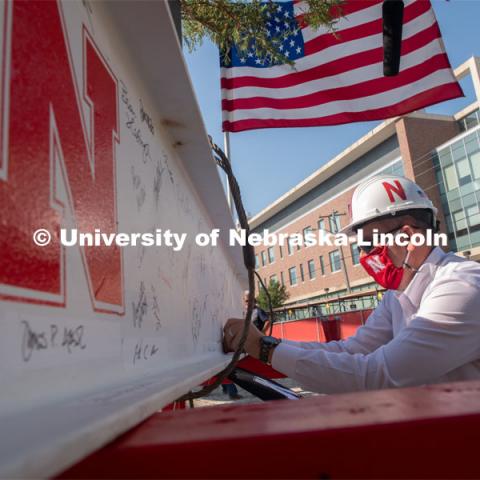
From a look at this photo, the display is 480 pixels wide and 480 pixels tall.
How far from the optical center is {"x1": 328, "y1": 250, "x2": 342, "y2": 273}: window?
4138 centimetres

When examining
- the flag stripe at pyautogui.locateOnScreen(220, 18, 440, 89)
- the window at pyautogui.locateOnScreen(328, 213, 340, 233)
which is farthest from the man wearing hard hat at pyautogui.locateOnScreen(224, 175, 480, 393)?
the window at pyautogui.locateOnScreen(328, 213, 340, 233)

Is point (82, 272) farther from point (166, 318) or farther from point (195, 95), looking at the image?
point (195, 95)

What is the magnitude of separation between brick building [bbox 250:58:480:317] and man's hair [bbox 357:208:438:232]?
2262 cm

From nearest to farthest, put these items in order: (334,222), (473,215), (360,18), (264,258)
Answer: (360,18) < (473,215) < (334,222) < (264,258)

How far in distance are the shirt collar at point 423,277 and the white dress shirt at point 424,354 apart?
9 cm

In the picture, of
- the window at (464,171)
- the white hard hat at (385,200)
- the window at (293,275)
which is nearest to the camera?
the white hard hat at (385,200)

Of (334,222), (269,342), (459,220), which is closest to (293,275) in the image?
(334,222)

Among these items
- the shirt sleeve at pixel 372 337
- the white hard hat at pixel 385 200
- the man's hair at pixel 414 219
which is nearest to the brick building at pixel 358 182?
the shirt sleeve at pixel 372 337

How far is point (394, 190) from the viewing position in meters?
3.24

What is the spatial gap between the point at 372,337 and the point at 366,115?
306cm

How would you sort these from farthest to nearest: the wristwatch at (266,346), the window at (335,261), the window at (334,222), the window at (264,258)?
the window at (264,258), the window at (335,261), the window at (334,222), the wristwatch at (266,346)

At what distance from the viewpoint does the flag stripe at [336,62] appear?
5.27 metres

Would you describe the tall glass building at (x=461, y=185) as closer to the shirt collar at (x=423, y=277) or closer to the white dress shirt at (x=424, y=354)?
the shirt collar at (x=423, y=277)

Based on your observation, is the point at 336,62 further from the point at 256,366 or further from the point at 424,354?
the point at 424,354
